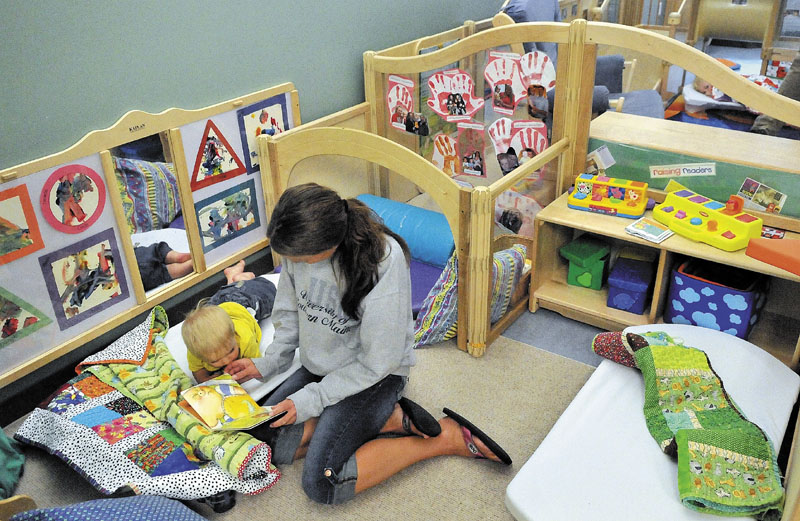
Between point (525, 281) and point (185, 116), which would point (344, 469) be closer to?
point (525, 281)

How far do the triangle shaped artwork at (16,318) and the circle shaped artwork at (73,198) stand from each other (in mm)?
250

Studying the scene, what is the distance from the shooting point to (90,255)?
6.80 ft

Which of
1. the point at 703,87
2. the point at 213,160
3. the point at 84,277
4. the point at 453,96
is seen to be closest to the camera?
the point at 84,277

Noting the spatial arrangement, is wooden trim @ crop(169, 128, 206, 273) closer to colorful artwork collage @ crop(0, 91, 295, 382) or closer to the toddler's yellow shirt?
colorful artwork collage @ crop(0, 91, 295, 382)

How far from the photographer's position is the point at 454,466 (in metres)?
1.83

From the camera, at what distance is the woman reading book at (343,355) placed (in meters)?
1.55

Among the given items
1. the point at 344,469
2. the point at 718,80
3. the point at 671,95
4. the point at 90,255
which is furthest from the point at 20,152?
the point at 671,95

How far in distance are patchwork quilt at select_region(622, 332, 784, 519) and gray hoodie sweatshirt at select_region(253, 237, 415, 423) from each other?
27.1 inches

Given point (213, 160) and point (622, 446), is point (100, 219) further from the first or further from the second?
point (622, 446)

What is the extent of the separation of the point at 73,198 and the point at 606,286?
195cm

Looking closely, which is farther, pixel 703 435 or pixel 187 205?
pixel 187 205

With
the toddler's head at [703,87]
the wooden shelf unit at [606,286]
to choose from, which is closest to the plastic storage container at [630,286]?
the wooden shelf unit at [606,286]

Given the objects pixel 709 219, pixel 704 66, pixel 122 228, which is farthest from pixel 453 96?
pixel 122 228

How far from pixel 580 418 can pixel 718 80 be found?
1.18 meters
